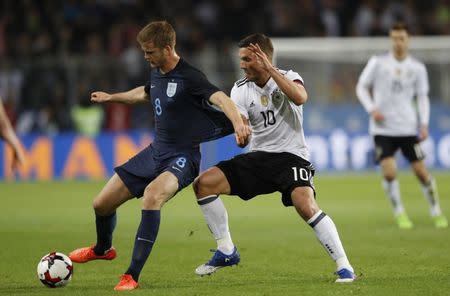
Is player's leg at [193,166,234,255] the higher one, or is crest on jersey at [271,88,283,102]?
crest on jersey at [271,88,283,102]

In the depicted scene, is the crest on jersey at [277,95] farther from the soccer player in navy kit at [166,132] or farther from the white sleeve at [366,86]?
the white sleeve at [366,86]

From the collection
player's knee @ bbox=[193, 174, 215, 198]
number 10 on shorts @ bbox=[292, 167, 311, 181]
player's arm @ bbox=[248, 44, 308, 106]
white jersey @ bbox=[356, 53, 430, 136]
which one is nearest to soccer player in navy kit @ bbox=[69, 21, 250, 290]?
player's knee @ bbox=[193, 174, 215, 198]

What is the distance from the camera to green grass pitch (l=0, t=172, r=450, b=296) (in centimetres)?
845

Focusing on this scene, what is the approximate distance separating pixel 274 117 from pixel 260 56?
74 cm

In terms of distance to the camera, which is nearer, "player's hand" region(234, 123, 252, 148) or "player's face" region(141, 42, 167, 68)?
"player's hand" region(234, 123, 252, 148)

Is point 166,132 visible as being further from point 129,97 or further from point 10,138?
point 10,138

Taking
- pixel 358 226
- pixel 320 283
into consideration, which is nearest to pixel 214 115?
pixel 320 283

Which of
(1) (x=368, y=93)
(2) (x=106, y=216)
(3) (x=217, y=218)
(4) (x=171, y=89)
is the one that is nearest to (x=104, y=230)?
(2) (x=106, y=216)

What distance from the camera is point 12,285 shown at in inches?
340

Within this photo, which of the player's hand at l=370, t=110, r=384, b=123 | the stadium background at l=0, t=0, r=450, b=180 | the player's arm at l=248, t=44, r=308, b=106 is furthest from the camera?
the stadium background at l=0, t=0, r=450, b=180

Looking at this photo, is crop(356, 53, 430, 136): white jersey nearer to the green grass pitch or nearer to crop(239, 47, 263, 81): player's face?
the green grass pitch

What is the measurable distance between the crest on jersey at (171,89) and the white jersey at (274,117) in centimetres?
68

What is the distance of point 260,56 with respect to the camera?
8.43 metres

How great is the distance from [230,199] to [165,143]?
10.4 m
